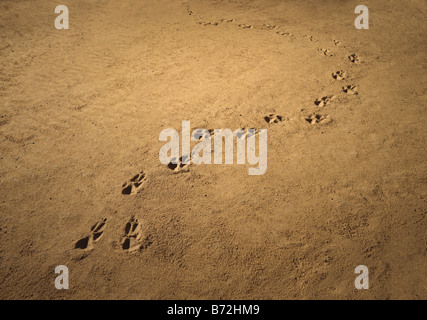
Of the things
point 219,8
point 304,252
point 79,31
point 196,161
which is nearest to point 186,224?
point 196,161

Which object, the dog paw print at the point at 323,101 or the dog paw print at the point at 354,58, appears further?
the dog paw print at the point at 354,58

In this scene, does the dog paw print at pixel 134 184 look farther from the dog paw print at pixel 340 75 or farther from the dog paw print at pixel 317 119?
the dog paw print at pixel 340 75

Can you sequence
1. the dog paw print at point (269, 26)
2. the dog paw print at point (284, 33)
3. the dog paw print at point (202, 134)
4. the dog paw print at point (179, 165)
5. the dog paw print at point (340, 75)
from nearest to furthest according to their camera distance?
the dog paw print at point (179, 165) → the dog paw print at point (202, 134) → the dog paw print at point (340, 75) → the dog paw print at point (284, 33) → the dog paw print at point (269, 26)

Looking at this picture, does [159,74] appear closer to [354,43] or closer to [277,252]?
[277,252]
